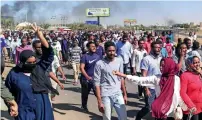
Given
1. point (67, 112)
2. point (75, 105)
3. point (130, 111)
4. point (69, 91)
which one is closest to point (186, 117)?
point (130, 111)

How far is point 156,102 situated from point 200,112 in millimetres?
702

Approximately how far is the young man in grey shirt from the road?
1776 millimetres

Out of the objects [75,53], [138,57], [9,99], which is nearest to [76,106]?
[138,57]

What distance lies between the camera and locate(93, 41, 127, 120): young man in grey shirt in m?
5.77

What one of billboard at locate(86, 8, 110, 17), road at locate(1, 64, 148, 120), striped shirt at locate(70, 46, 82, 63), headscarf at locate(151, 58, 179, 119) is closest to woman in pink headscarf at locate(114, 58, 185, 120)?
headscarf at locate(151, 58, 179, 119)

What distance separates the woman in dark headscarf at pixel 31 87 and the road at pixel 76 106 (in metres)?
3.10

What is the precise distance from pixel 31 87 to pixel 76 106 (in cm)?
456

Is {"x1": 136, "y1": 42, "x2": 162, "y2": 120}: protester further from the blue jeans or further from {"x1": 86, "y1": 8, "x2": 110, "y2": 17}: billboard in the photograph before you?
{"x1": 86, "y1": 8, "x2": 110, "y2": 17}: billboard

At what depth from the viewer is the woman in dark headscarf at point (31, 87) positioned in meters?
4.58

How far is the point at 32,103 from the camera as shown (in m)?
4.59

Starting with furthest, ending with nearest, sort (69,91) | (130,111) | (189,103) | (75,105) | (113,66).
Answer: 1. (69,91)
2. (75,105)
3. (130,111)
4. (113,66)
5. (189,103)

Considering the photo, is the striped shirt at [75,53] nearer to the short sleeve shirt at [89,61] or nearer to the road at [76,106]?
the road at [76,106]

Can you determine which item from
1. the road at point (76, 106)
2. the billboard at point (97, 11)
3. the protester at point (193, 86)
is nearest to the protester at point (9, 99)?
the protester at point (193, 86)

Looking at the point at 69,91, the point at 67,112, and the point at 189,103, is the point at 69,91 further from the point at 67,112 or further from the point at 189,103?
the point at 189,103
